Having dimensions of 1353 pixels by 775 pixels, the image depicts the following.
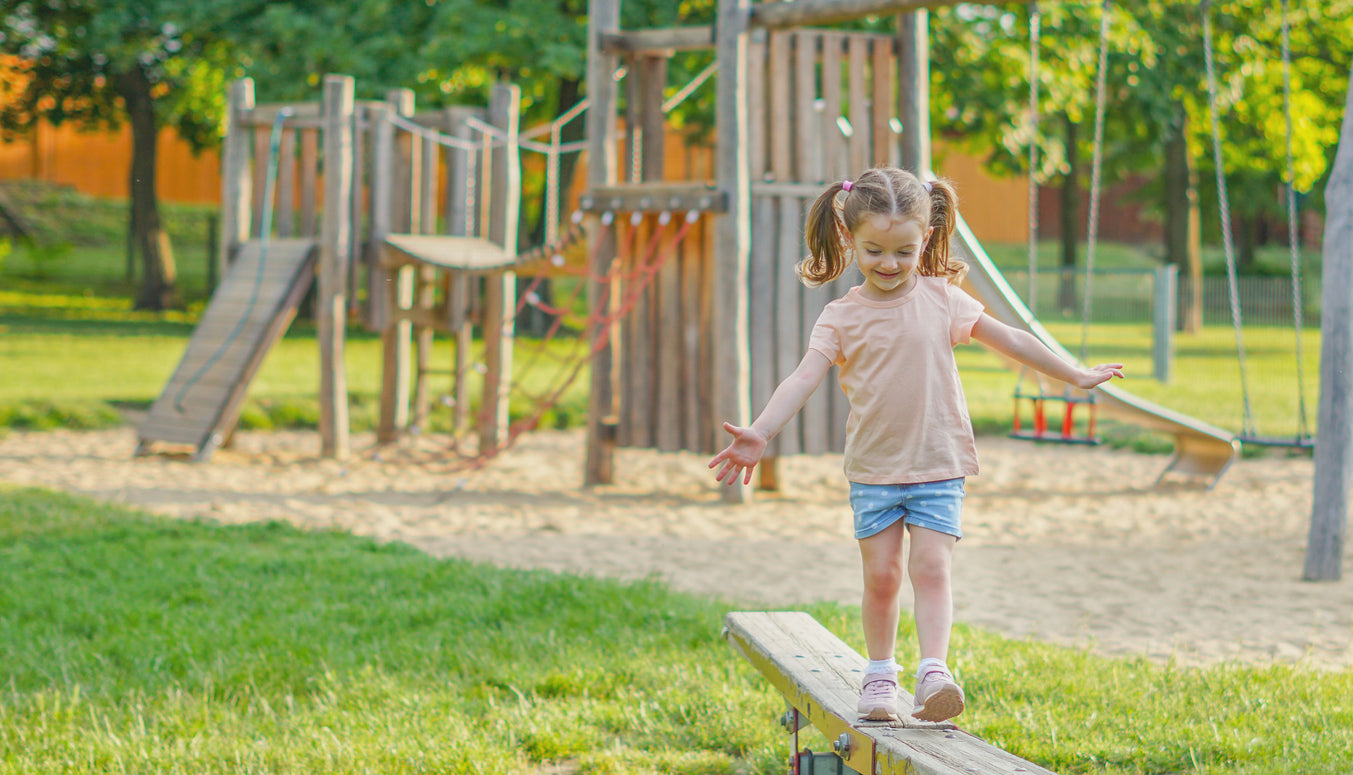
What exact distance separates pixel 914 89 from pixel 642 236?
2122 millimetres

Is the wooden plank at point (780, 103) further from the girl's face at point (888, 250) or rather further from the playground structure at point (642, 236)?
the girl's face at point (888, 250)

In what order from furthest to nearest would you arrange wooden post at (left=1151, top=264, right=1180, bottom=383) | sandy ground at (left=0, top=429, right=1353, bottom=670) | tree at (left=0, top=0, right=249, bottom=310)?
tree at (left=0, top=0, right=249, bottom=310)
wooden post at (left=1151, top=264, right=1180, bottom=383)
sandy ground at (left=0, top=429, right=1353, bottom=670)

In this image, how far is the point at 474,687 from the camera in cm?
427

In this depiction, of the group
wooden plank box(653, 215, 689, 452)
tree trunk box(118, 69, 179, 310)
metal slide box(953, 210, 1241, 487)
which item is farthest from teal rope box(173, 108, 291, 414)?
tree trunk box(118, 69, 179, 310)

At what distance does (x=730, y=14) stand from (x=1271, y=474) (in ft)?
18.6

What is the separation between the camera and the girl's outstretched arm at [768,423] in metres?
2.60

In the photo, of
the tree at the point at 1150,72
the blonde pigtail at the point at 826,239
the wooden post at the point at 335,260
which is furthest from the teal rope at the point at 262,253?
the tree at the point at 1150,72

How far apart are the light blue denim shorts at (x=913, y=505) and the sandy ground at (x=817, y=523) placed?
2.19 meters

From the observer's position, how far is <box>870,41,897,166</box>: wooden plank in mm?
8617

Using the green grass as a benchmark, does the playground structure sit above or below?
above

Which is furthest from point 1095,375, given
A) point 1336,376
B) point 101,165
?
point 101,165

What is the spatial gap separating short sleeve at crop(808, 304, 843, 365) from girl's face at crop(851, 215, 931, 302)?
107 millimetres

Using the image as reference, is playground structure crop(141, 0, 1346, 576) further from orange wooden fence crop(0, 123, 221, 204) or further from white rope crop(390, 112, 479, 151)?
orange wooden fence crop(0, 123, 221, 204)

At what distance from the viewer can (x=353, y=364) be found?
1828 centimetres
